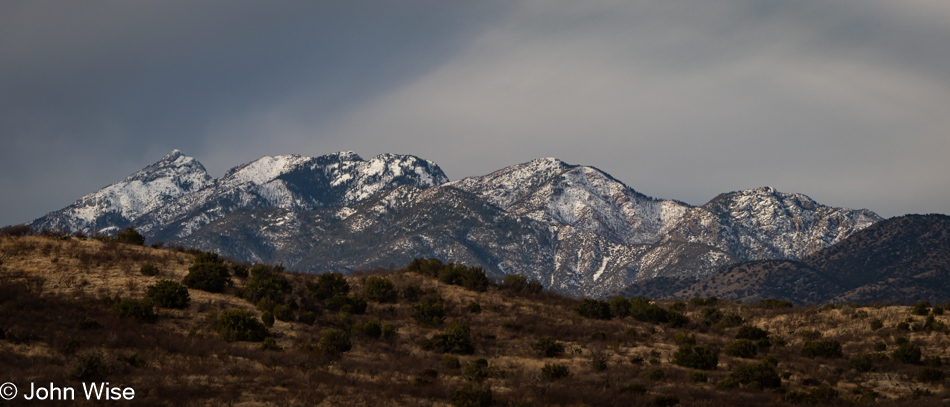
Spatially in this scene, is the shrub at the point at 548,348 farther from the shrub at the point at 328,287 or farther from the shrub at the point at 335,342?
the shrub at the point at 328,287

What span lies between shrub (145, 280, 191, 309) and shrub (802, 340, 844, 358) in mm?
39152

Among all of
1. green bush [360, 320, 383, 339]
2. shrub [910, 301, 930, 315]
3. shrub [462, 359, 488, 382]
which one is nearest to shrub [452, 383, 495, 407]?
shrub [462, 359, 488, 382]

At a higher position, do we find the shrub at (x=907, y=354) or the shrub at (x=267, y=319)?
the shrub at (x=267, y=319)

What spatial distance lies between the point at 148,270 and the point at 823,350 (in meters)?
45.0

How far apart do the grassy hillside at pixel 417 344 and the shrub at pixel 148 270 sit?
1.84 ft

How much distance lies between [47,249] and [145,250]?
7.99 meters

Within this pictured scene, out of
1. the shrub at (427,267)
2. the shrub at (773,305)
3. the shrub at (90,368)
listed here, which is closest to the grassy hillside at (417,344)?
the shrub at (90,368)

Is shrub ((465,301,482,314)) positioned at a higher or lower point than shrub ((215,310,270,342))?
higher

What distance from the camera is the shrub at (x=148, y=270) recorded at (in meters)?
52.0

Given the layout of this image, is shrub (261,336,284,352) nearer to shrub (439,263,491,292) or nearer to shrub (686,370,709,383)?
shrub (686,370,709,383)

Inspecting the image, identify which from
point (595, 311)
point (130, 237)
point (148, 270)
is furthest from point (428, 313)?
point (130, 237)

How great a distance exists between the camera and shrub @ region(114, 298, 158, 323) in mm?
41875

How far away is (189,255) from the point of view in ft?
203

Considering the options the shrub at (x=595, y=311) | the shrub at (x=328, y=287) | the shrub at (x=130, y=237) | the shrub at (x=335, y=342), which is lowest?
the shrub at (x=335, y=342)
